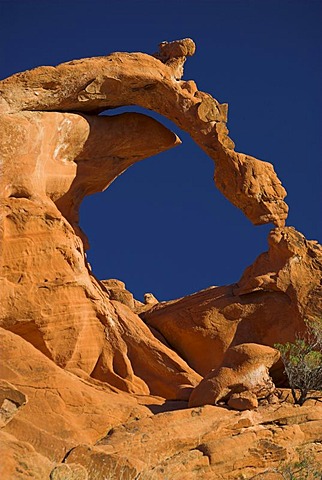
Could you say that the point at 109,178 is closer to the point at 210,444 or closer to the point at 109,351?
the point at 109,351

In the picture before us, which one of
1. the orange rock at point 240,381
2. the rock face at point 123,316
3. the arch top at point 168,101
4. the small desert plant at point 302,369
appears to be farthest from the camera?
the arch top at point 168,101

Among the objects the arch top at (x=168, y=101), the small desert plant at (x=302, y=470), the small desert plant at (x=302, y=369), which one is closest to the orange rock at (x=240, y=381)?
the small desert plant at (x=302, y=369)

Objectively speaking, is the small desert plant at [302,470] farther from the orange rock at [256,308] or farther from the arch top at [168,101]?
the arch top at [168,101]

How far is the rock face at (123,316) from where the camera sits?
20203 mm

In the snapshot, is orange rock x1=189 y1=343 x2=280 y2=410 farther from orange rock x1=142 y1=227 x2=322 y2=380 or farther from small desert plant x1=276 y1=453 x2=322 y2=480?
orange rock x1=142 y1=227 x2=322 y2=380

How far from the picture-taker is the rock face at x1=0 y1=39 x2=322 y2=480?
20203mm

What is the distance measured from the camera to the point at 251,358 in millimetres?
23328

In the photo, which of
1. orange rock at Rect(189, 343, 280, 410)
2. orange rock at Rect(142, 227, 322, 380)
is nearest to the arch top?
A: orange rock at Rect(142, 227, 322, 380)

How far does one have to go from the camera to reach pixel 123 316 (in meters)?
27.5

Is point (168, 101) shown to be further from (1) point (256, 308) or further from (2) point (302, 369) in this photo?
(2) point (302, 369)

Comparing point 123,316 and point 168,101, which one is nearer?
point 123,316

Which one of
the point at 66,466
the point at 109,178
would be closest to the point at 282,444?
the point at 66,466

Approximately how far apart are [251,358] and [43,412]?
5.27 m

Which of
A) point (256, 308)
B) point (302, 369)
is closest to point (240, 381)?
point (302, 369)
